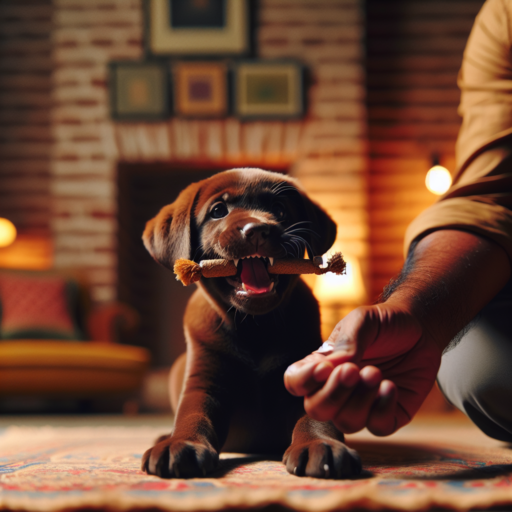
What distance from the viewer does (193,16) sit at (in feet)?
15.1

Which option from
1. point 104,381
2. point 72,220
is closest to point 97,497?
point 104,381

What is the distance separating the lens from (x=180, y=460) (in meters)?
0.86

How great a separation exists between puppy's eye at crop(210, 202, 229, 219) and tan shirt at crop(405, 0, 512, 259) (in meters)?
0.39

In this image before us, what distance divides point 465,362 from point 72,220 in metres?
3.94

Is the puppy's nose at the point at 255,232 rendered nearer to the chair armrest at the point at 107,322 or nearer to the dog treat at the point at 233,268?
the dog treat at the point at 233,268

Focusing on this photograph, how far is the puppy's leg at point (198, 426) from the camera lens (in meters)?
0.87

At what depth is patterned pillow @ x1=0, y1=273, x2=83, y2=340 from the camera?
12.0ft

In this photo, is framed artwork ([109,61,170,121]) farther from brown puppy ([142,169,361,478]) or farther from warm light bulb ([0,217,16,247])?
brown puppy ([142,169,361,478])

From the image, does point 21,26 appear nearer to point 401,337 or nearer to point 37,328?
point 37,328

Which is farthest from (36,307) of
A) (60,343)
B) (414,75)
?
(414,75)

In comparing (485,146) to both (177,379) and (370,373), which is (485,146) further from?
(177,379)

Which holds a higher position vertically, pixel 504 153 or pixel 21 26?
pixel 21 26

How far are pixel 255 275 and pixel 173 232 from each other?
232 mm

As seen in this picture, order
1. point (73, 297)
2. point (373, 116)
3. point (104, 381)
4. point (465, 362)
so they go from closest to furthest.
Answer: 1. point (465, 362)
2. point (104, 381)
3. point (73, 297)
4. point (373, 116)
